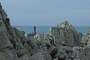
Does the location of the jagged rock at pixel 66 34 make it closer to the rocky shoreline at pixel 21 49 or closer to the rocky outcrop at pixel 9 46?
the rocky shoreline at pixel 21 49

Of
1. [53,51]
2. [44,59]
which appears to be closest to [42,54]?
[44,59]

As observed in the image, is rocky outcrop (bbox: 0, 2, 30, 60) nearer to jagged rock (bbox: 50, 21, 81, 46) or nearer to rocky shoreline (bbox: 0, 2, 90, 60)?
rocky shoreline (bbox: 0, 2, 90, 60)

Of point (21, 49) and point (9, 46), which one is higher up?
point (9, 46)

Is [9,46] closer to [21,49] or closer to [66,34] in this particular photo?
[21,49]

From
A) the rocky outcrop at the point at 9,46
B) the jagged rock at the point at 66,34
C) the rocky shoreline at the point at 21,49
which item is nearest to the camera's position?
the rocky outcrop at the point at 9,46

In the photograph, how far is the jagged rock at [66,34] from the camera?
5562 centimetres

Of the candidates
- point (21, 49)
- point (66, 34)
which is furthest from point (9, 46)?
point (66, 34)

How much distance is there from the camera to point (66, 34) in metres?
57.3

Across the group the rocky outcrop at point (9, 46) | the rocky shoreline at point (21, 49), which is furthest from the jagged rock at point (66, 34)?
the rocky outcrop at point (9, 46)

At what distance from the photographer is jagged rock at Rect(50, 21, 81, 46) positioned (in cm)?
5562

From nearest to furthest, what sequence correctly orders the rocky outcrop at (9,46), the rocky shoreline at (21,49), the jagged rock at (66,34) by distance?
the rocky outcrop at (9,46) < the rocky shoreline at (21,49) < the jagged rock at (66,34)

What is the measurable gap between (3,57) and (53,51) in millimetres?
9795

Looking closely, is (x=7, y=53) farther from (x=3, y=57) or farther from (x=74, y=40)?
(x=74, y=40)

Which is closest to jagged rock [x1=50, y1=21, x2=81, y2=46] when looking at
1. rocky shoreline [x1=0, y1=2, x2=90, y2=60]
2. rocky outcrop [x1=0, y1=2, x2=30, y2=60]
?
rocky shoreline [x1=0, y1=2, x2=90, y2=60]
